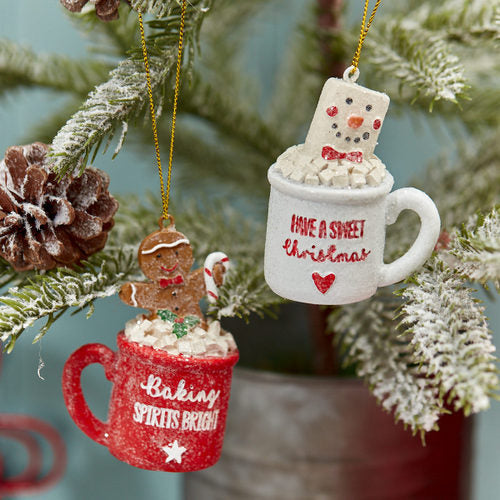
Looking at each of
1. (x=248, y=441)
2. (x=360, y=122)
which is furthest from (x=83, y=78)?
(x=248, y=441)

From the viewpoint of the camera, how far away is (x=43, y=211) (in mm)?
461

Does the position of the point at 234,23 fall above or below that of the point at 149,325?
above

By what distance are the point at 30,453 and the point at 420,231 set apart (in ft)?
2.51

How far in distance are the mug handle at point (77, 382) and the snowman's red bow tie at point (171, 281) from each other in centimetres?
7

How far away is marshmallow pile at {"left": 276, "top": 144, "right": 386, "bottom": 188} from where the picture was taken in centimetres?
43

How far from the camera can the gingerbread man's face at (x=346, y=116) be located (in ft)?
1.45

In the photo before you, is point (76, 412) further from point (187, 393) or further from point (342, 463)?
point (342, 463)

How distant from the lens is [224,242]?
25.6 inches

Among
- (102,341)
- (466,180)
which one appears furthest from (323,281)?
(102,341)

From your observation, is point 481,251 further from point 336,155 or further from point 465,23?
point 465,23

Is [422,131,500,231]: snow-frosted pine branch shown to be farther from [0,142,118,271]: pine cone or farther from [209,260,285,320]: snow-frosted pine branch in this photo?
[0,142,118,271]: pine cone

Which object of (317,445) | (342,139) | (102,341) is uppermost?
(342,139)

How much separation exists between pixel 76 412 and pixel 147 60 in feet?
0.90

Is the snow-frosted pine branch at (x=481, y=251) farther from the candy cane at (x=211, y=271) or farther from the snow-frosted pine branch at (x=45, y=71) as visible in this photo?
the snow-frosted pine branch at (x=45, y=71)
